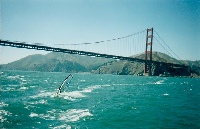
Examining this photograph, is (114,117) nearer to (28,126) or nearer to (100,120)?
(100,120)

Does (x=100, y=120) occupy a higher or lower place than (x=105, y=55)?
lower

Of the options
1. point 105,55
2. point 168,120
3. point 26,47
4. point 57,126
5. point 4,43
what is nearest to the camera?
point 57,126

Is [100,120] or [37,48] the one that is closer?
[100,120]

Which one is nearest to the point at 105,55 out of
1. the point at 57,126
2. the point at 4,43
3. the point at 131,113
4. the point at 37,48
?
the point at 37,48

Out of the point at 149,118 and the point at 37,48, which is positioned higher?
the point at 37,48

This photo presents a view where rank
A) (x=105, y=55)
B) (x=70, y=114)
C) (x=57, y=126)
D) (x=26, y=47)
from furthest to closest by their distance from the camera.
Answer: (x=105, y=55)
(x=26, y=47)
(x=70, y=114)
(x=57, y=126)

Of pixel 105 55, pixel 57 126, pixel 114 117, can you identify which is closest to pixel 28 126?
pixel 57 126

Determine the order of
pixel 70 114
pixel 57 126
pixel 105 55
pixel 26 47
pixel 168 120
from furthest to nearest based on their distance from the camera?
pixel 105 55
pixel 26 47
pixel 70 114
pixel 168 120
pixel 57 126

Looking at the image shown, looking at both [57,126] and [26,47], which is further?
[26,47]

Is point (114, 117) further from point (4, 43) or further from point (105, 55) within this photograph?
point (105, 55)
